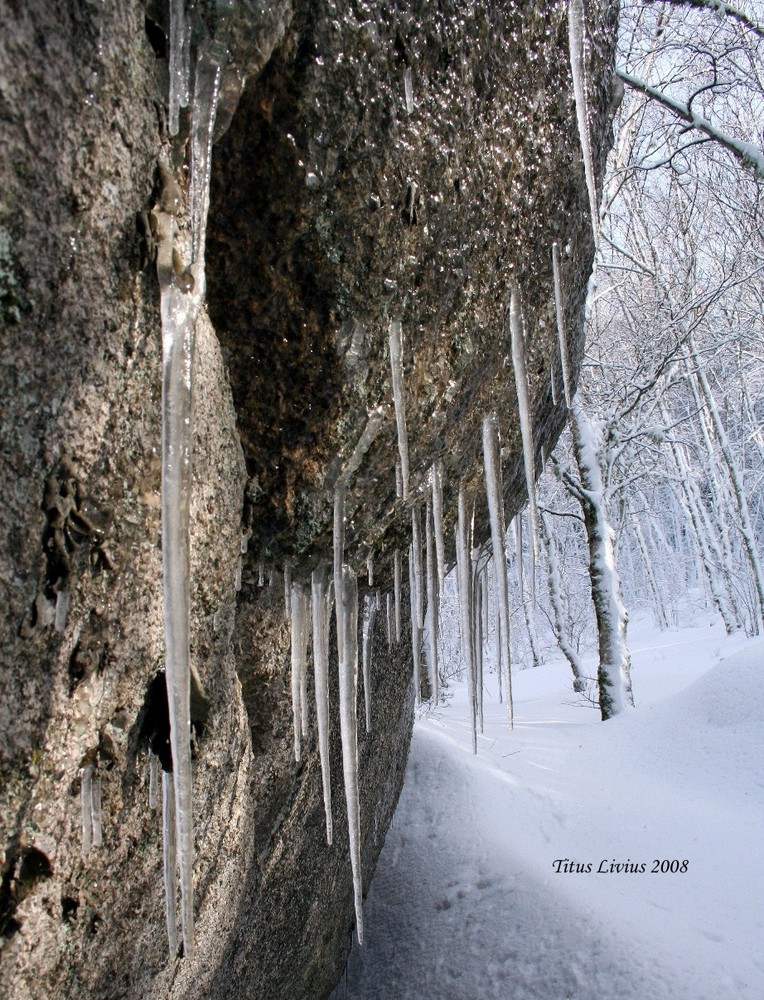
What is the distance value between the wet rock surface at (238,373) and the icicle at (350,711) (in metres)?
0.18

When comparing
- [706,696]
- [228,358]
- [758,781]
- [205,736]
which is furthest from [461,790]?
[228,358]

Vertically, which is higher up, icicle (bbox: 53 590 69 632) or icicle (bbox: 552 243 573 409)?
icicle (bbox: 552 243 573 409)

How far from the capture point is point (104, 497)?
49.1 inches

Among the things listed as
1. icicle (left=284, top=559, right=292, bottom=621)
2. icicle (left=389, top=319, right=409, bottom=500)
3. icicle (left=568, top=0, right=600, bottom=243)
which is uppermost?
icicle (left=568, top=0, right=600, bottom=243)

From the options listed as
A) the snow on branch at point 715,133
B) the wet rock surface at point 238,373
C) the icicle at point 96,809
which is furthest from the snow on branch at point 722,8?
the icicle at point 96,809

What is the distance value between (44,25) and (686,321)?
9.59 m

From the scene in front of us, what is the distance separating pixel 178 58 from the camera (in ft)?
4.19

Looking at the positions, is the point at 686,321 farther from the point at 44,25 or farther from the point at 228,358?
the point at 44,25

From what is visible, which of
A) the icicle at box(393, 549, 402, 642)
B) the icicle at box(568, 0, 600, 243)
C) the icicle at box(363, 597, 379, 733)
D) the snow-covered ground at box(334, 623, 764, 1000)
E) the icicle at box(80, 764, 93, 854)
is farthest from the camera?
the snow-covered ground at box(334, 623, 764, 1000)

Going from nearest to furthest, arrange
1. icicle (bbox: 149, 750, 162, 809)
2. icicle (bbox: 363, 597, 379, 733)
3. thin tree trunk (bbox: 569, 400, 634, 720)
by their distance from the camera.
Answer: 1. icicle (bbox: 149, 750, 162, 809)
2. icicle (bbox: 363, 597, 379, 733)
3. thin tree trunk (bbox: 569, 400, 634, 720)

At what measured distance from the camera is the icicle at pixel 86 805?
1239 mm

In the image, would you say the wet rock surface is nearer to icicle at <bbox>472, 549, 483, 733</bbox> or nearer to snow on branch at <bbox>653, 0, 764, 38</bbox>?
icicle at <bbox>472, 549, 483, 733</bbox>

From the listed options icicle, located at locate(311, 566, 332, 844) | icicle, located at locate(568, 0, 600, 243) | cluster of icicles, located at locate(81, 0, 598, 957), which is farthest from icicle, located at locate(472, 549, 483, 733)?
icicle, located at locate(568, 0, 600, 243)

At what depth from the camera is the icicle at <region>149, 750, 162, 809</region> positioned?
4.74 feet
